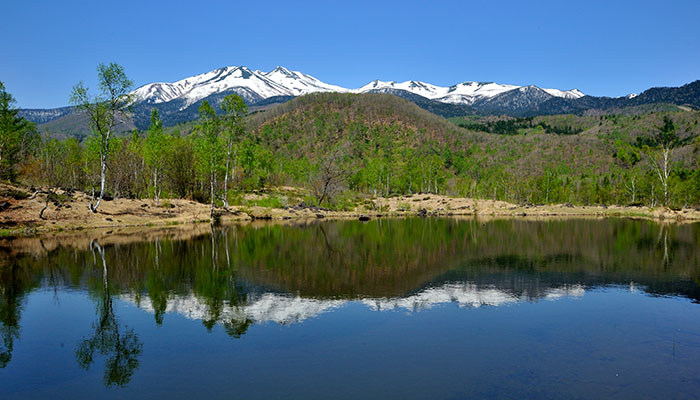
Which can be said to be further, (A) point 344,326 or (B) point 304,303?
(B) point 304,303

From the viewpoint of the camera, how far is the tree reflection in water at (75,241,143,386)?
13039 mm

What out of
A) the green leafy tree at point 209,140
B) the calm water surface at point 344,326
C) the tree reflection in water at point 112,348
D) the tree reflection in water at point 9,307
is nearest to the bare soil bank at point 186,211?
the green leafy tree at point 209,140

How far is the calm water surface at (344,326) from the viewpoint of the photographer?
12312 millimetres

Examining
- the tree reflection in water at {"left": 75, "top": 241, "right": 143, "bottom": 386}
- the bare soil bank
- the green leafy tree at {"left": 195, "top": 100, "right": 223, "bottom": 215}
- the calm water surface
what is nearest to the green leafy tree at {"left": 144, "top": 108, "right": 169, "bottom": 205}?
the bare soil bank

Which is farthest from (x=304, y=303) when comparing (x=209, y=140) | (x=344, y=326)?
(x=209, y=140)

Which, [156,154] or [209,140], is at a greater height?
[209,140]

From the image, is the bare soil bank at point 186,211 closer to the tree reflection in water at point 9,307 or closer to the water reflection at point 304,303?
the tree reflection in water at point 9,307

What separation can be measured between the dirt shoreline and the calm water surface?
47.8 feet

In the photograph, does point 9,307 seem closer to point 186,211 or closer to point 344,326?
point 344,326

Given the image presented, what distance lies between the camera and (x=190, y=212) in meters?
64.6

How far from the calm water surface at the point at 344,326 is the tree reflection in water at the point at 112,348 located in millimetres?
65

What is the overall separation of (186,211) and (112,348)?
51988 mm

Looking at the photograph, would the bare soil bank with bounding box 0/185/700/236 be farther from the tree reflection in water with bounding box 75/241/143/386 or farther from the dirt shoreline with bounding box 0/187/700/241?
the tree reflection in water with bounding box 75/241/143/386

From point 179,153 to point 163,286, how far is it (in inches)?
2242
